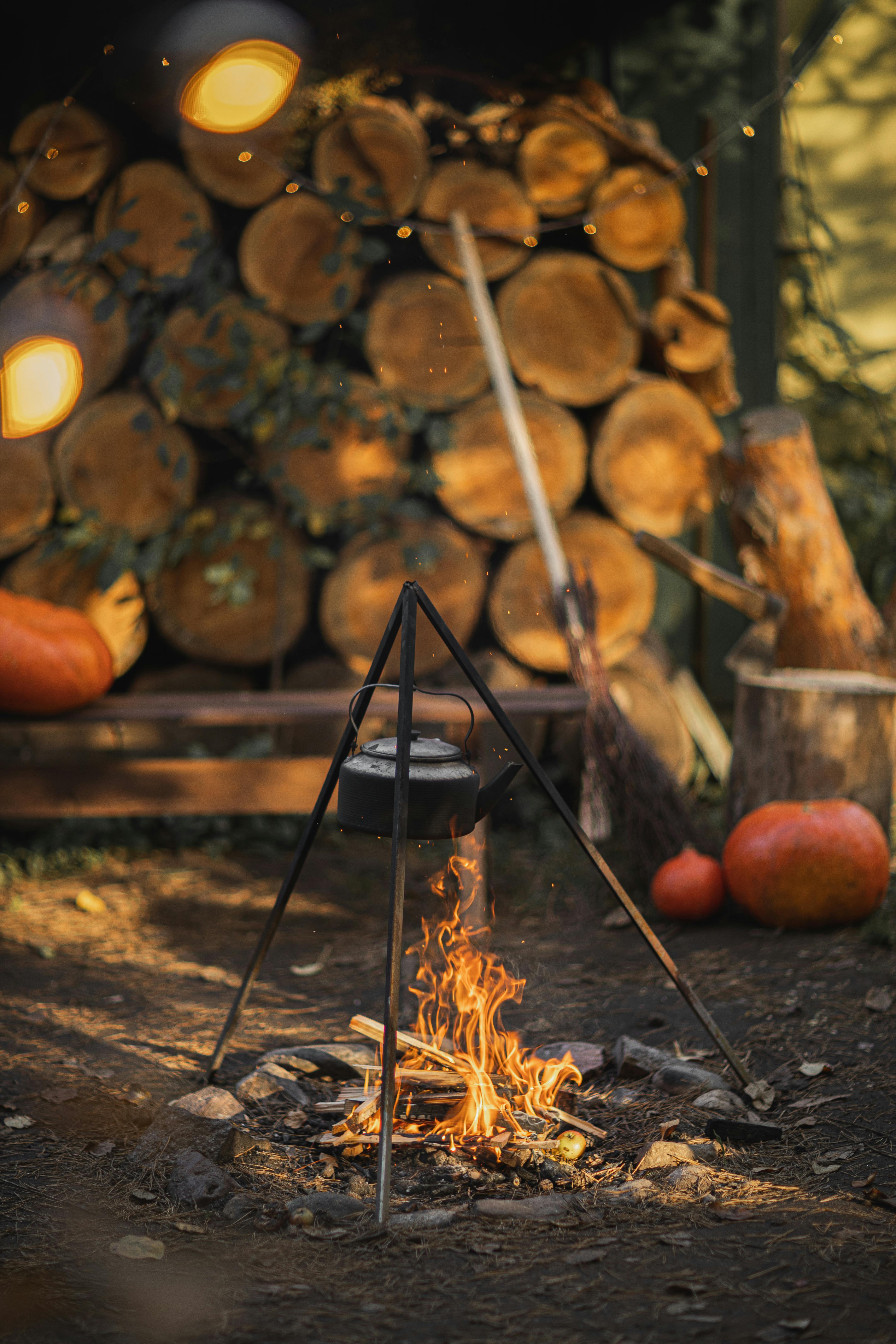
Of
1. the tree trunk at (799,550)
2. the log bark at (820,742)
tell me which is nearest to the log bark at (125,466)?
the tree trunk at (799,550)

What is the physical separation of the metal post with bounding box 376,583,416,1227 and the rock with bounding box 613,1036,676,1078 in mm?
597

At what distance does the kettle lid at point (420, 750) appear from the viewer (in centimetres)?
223

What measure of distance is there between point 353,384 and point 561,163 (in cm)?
128

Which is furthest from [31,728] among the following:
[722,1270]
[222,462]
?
[722,1270]

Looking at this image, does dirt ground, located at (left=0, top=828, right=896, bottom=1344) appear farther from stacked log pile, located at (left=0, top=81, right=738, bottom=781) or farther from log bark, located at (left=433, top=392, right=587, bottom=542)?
log bark, located at (left=433, top=392, right=587, bottom=542)

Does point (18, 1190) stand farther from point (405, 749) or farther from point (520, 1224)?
point (405, 749)

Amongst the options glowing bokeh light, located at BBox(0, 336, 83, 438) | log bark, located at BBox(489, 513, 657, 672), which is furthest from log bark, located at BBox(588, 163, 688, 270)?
glowing bokeh light, located at BBox(0, 336, 83, 438)

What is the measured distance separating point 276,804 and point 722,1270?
2.30 metres

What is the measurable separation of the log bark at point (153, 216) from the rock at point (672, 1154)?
3.55 meters

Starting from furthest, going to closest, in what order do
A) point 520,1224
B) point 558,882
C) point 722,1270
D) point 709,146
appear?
point 709,146 → point 558,882 → point 520,1224 → point 722,1270

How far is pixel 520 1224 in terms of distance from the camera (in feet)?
6.35

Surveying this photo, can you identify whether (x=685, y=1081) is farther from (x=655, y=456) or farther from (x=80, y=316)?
(x=80, y=316)

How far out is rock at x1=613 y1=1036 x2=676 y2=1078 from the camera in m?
2.53

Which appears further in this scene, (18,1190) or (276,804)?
(276,804)
